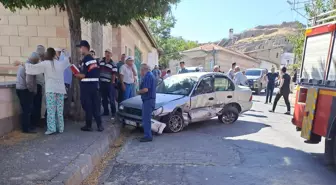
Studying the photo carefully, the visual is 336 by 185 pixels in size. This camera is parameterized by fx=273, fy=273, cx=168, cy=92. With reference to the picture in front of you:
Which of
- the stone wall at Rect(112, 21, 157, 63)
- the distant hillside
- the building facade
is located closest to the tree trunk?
the stone wall at Rect(112, 21, 157, 63)

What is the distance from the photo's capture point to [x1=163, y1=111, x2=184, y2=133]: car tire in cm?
657

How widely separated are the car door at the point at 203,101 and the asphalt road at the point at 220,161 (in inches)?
17.9

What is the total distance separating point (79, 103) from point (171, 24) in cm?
3265

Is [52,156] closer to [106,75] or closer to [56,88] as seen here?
[56,88]

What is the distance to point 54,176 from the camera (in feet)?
11.5

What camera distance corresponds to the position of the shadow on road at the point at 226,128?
7092mm

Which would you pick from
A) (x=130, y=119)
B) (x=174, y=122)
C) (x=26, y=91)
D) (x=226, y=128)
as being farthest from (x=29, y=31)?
(x=226, y=128)

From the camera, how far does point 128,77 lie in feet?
25.9

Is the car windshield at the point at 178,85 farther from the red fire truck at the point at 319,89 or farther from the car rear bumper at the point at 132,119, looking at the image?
the red fire truck at the point at 319,89

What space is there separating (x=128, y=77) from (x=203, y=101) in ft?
7.46

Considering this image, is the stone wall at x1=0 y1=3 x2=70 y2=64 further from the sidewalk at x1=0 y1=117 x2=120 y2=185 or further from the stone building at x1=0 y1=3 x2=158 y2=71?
the sidewalk at x1=0 y1=117 x2=120 y2=185

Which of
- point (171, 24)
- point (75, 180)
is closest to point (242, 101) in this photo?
point (75, 180)

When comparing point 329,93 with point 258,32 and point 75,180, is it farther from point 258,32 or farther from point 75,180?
point 258,32

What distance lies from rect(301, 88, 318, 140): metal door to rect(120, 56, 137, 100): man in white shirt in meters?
4.63
